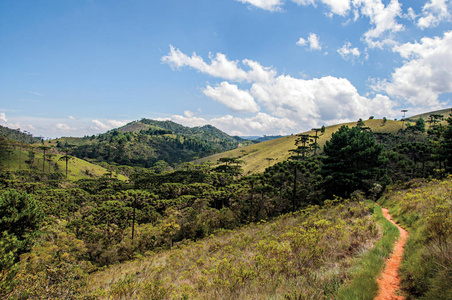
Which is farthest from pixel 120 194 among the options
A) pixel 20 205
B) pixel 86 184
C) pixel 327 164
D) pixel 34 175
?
pixel 34 175

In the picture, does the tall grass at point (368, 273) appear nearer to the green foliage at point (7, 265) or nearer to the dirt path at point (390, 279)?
the dirt path at point (390, 279)

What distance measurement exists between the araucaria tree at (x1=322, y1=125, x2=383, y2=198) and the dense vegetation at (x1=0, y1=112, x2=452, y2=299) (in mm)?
156

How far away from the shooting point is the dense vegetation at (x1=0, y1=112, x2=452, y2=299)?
5.90 m

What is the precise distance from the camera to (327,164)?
3206 cm

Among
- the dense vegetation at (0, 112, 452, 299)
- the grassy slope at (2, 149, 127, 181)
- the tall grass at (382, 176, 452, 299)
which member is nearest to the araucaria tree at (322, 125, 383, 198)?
the dense vegetation at (0, 112, 452, 299)

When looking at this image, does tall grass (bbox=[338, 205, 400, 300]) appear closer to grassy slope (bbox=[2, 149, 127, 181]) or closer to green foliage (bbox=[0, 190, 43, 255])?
green foliage (bbox=[0, 190, 43, 255])

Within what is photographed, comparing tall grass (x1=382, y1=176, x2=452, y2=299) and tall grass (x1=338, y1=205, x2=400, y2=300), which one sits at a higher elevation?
tall grass (x1=382, y1=176, x2=452, y2=299)

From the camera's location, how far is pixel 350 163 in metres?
30.2

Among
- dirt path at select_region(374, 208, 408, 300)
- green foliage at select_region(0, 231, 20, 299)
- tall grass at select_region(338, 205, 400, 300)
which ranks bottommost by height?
green foliage at select_region(0, 231, 20, 299)

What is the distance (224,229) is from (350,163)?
20.3 metres

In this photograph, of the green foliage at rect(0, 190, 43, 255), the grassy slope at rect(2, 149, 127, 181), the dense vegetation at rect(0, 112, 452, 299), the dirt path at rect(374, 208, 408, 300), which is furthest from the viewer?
the grassy slope at rect(2, 149, 127, 181)

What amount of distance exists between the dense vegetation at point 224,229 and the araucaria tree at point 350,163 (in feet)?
0.51

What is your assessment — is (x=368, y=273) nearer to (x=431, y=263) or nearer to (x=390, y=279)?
(x=390, y=279)

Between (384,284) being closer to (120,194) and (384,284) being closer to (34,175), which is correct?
(120,194)
